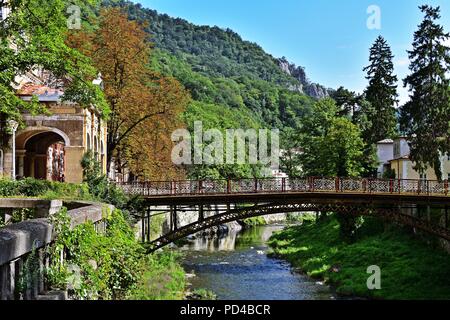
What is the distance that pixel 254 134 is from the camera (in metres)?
103

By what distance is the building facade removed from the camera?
1649 inches

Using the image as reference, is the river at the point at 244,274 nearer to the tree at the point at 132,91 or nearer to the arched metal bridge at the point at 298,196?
the arched metal bridge at the point at 298,196

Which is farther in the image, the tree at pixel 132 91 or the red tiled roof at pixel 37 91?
the tree at pixel 132 91

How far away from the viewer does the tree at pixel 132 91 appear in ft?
105

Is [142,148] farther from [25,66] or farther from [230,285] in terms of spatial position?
[25,66]

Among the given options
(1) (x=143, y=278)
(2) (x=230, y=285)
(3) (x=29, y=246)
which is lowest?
(2) (x=230, y=285)

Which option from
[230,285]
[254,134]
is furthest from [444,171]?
[254,134]

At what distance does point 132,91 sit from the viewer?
32.2 metres

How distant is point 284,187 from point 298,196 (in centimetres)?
88

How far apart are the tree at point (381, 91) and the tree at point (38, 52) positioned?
40226 mm

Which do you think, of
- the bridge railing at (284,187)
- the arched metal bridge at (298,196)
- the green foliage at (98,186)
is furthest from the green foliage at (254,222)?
the green foliage at (98,186)

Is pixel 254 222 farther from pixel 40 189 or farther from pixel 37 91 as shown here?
pixel 40 189

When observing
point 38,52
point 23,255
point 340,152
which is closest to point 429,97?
point 340,152

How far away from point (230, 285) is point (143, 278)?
20.8 metres
